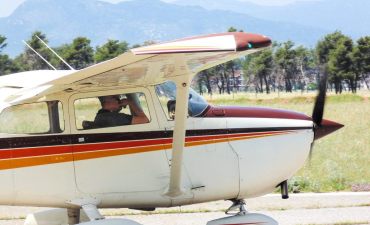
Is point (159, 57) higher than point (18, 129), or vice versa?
point (159, 57)

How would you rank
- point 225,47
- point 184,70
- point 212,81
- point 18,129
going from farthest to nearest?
point 212,81
point 18,129
point 184,70
point 225,47

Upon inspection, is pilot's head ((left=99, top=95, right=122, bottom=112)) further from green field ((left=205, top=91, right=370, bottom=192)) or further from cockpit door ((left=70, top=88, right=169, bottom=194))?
green field ((left=205, top=91, right=370, bottom=192))

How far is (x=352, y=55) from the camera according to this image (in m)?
85.9

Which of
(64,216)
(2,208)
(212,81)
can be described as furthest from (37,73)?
(212,81)

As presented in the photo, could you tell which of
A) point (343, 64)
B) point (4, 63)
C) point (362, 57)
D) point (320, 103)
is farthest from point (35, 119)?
point (4, 63)

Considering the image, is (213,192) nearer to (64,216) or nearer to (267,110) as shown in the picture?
(267,110)

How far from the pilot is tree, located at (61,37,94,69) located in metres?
81.9

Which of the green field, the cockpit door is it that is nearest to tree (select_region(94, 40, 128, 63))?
the green field

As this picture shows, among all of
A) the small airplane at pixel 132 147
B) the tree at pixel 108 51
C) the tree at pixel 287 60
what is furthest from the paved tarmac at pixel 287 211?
the tree at pixel 287 60

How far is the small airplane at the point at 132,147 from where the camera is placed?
23.1 ft

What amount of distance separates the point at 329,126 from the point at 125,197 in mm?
2608

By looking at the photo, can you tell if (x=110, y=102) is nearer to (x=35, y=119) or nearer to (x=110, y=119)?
(x=110, y=119)

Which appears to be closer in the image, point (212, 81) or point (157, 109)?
point (157, 109)

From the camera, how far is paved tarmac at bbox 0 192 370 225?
30.4ft
